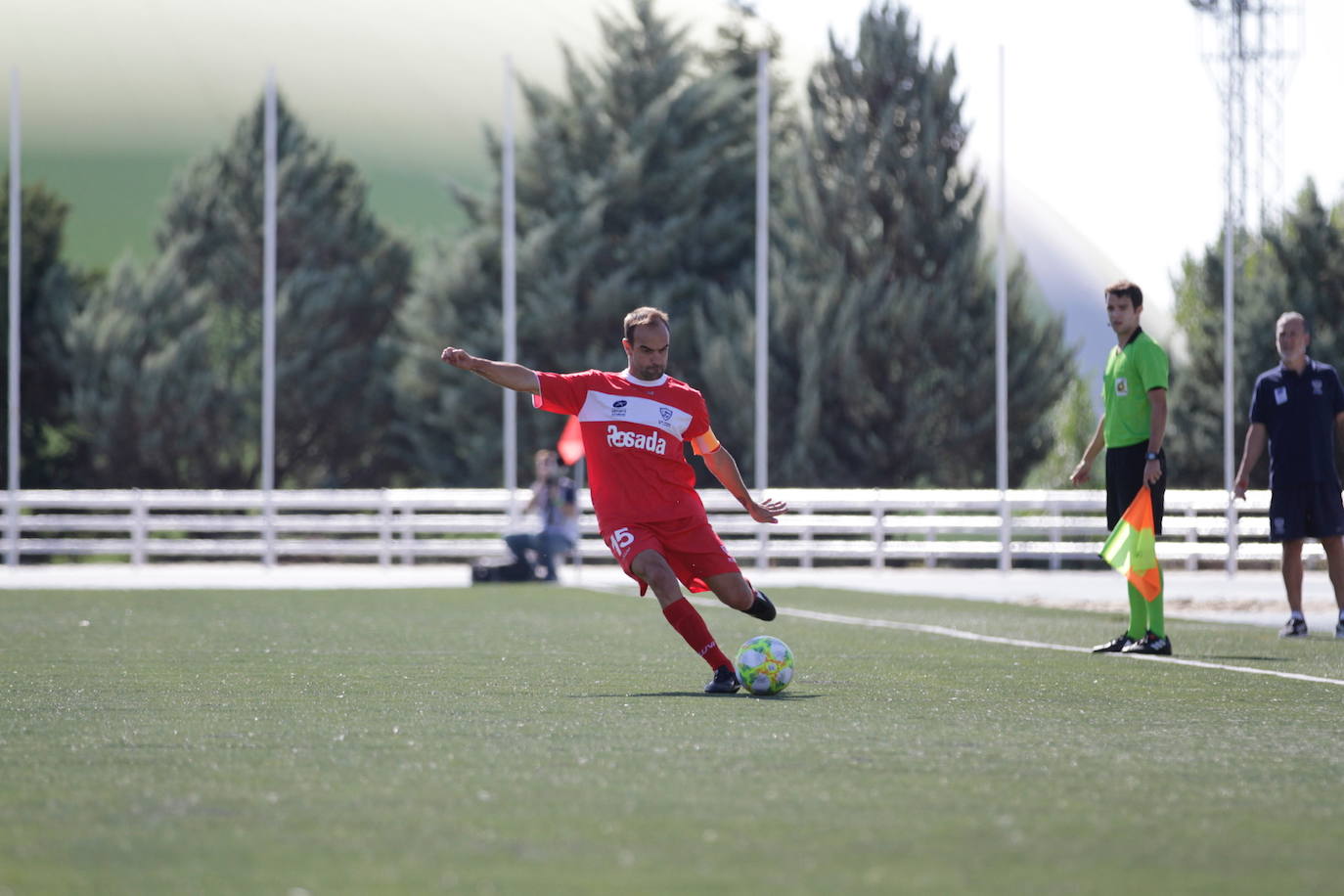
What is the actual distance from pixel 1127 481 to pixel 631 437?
3214 millimetres

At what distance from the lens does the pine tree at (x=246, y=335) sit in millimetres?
40281

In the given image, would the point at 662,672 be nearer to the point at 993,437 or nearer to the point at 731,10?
the point at 993,437

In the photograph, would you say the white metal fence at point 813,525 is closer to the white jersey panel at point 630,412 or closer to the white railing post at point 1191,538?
the white railing post at point 1191,538

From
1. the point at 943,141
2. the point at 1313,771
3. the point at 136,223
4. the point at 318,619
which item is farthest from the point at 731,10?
the point at 136,223

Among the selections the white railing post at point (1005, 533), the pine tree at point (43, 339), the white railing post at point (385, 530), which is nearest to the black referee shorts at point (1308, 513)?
the white railing post at point (1005, 533)

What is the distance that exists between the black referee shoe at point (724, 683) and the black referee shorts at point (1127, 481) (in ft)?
9.69

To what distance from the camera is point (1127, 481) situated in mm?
10125

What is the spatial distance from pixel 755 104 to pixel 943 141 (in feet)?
20.8

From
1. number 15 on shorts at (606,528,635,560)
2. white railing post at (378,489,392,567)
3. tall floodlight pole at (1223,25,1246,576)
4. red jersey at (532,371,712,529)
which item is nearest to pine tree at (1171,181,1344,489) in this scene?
tall floodlight pole at (1223,25,1246,576)

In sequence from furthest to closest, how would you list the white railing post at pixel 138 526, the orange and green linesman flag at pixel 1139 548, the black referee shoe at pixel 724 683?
the white railing post at pixel 138 526, the orange and green linesman flag at pixel 1139 548, the black referee shoe at pixel 724 683

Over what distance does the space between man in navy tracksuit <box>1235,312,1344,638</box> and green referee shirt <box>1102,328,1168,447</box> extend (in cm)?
151

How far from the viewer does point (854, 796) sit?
4.86 meters

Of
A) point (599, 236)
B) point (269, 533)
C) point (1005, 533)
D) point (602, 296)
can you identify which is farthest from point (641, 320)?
point (599, 236)

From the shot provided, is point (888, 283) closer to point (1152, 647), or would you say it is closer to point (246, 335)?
point (246, 335)
